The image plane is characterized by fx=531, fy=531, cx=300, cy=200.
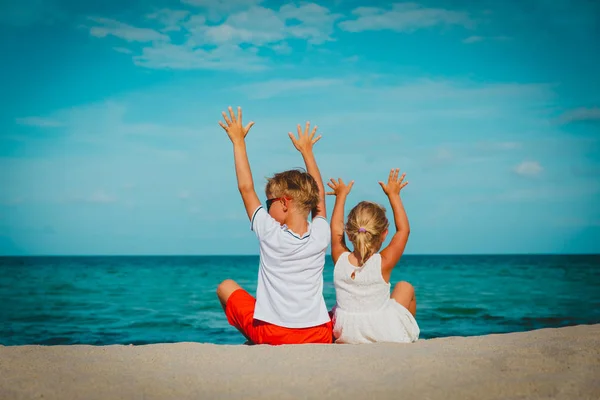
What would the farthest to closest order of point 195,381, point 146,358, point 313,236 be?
point 313,236, point 146,358, point 195,381

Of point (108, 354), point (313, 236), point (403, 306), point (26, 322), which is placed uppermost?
point (313, 236)

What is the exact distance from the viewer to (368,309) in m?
4.10

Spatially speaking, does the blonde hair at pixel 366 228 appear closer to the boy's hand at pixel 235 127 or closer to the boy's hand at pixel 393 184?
the boy's hand at pixel 393 184

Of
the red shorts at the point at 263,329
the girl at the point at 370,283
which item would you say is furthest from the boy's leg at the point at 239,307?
the girl at the point at 370,283

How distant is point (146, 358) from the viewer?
3.25m

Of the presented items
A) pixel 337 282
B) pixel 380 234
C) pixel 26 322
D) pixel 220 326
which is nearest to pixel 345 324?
pixel 337 282

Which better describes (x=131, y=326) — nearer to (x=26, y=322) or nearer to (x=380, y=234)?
(x=26, y=322)

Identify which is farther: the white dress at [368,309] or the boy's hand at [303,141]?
the boy's hand at [303,141]

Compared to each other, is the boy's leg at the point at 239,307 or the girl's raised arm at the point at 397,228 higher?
the girl's raised arm at the point at 397,228

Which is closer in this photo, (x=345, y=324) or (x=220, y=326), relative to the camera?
(x=345, y=324)

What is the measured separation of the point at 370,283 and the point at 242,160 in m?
1.35

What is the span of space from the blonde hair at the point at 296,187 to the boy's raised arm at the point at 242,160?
0.14 metres

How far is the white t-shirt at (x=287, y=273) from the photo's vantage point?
380 cm

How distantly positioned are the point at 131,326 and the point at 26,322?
184 centimetres
